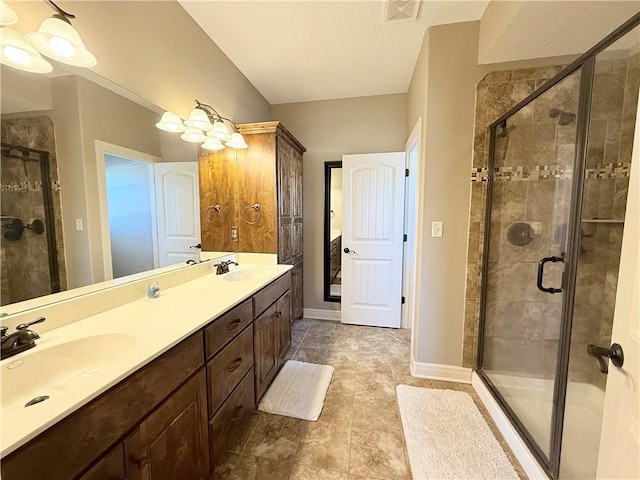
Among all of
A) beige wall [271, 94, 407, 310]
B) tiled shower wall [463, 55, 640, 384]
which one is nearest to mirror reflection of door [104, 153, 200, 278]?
beige wall [271, 94, 407, 310]

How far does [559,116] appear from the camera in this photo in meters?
1.66

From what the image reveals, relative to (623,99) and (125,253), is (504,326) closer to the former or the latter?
(623,99)

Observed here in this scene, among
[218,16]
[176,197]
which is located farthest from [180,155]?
[218,16]

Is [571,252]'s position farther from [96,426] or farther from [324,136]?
[324,136]

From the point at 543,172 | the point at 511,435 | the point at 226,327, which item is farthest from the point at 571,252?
the point at 226,327

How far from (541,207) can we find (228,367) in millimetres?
2269

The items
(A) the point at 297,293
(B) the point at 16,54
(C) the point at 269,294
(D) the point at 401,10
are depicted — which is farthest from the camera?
(A) the point at 297,293

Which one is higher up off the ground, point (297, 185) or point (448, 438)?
point (297, 185)

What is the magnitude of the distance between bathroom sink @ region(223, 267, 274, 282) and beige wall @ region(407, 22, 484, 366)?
4.06 ft

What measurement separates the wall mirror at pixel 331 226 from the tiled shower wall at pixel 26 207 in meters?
2.39

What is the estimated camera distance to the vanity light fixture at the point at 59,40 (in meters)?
0.95

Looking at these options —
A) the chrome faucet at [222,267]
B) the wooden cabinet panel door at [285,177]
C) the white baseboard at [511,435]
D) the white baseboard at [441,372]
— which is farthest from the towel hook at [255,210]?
the white baseboard at [511,435]

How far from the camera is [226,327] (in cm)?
131

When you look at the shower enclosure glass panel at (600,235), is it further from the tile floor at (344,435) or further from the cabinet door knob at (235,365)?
the cabinet door knob at (235,365)
